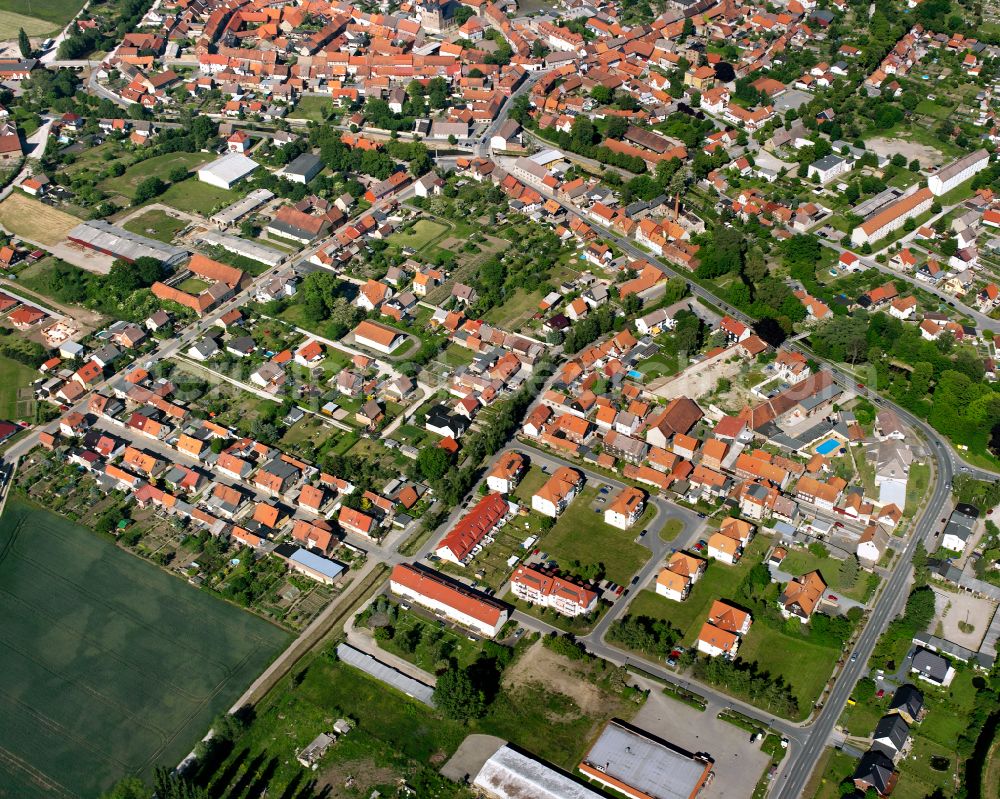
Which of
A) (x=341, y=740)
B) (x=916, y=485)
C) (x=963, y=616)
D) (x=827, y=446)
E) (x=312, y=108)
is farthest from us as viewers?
(x=312, y=108)

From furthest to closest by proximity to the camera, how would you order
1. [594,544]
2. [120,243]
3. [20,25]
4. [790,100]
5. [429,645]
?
[20,25], [790,100], [120,243], [594,544], [429,645]

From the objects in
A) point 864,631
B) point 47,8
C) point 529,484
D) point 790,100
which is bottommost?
point 529,484

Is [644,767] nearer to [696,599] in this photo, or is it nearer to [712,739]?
[712,739]

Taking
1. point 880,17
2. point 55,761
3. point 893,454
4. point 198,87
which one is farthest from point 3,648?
point 880,17

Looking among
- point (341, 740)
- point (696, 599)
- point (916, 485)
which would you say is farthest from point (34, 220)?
point (916, 485)

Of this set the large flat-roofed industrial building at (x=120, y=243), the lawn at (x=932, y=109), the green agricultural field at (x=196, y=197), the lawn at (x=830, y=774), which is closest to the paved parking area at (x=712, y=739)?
the lawn at (x=830, y=774)

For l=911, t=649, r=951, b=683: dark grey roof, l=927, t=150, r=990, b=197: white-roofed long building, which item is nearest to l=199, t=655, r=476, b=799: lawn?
l=911, t=649, r=951, b=683: dark grey roof

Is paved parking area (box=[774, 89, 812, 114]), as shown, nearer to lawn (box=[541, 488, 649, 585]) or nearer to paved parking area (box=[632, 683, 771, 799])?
lawn (box=[541, 488, 649, 585])
